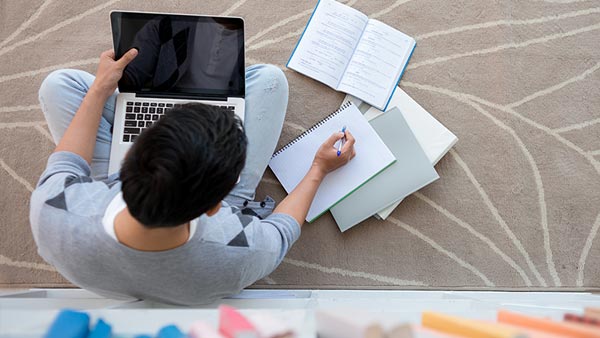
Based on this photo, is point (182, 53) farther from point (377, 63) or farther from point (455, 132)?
point (455, 132)

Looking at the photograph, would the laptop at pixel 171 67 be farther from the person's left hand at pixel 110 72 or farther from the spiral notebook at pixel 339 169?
the spiral notebook at pixel 339 169

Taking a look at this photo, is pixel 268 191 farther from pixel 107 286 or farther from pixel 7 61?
pixel 7 61

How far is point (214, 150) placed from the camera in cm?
72

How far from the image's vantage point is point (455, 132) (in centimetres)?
143

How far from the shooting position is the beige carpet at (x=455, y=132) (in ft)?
4.49

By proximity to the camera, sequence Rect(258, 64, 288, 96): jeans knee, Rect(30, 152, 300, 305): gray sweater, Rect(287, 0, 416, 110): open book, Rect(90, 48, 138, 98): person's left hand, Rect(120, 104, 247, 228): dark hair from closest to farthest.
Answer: Rect(120, 104, 247, 228): dark hair
Rect(30, 152, 300, 305): gray sweater
Rect(90, 48, 138, 98): person's left hand
Rect(258, 64, 288, 96): jeans knee
Rect(287, 0, 416, 110): open book

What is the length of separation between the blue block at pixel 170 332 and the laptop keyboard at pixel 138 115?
2.04ft

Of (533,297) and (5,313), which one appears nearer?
(5,313)

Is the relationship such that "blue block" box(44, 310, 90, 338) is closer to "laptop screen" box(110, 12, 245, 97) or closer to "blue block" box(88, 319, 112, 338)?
"blue block" box(88, 319, 112, 338)

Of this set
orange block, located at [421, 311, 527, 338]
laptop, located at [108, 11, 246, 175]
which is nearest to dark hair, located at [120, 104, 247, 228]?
orange block, located at [421, 311, 527, 338]

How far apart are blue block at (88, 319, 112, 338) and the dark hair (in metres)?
0.15

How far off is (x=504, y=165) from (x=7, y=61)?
1.35m

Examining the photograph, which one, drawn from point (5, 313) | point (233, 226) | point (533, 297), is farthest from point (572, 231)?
point (5, 313)

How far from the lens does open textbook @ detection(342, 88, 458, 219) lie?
1.38 metres
